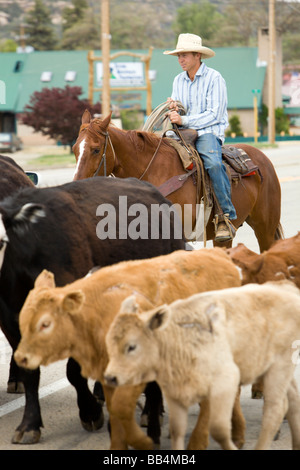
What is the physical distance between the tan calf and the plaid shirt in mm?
4749

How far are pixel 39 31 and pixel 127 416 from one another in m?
109

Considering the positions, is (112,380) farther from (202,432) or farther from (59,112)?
(59,112)

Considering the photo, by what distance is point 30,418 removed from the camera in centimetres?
579

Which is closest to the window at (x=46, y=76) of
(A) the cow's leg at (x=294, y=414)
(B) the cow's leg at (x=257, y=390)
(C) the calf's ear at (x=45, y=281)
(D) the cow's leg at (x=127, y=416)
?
(B) the cow's leg at (x=257, y=390)

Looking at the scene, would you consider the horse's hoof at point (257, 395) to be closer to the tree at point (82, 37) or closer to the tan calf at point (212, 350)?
the tan calf at point (212, 350)

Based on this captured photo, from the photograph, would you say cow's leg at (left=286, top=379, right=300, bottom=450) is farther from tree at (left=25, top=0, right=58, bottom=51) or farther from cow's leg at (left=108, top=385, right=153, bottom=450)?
tree at (left=25, top=0, right=58, bottom=51)

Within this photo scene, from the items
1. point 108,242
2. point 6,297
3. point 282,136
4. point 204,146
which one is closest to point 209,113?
point 204,146

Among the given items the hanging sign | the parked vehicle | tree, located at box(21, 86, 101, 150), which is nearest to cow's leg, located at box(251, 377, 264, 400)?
tree, located at box(21, 86, 101, 150)

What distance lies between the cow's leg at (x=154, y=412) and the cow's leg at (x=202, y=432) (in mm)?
436

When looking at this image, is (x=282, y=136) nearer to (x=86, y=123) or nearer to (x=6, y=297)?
(x=86, y=123)

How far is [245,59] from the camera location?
69125 millimetres

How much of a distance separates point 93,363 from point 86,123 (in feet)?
15.9

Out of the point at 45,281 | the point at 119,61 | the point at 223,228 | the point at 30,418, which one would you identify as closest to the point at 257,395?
the point at 30,418

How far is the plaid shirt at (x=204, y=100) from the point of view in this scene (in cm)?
949
